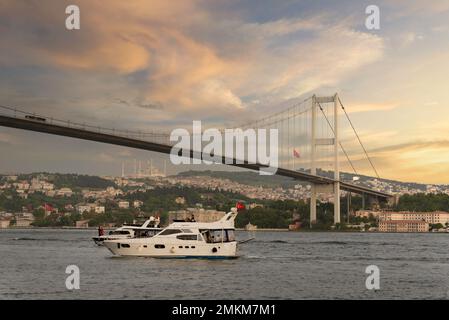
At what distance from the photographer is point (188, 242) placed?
30031mm

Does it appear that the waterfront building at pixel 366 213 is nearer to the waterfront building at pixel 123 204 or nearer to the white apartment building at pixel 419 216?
the white apartment building at pixel 419 216

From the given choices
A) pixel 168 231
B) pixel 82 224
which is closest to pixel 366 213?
pixel 82 224

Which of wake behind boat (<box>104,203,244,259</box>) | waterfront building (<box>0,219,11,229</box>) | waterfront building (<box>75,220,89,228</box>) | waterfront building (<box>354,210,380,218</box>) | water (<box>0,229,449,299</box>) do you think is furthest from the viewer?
waterfront building (<box>0,219,11,229</box>)

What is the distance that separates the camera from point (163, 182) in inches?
6722

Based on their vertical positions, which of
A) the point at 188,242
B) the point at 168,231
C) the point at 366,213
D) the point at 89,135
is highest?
the point at 89,135

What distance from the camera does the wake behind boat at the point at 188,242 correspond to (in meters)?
30.0

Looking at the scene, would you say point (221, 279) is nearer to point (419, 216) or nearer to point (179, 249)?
point (179, 249)

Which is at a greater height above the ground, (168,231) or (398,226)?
(168,231)

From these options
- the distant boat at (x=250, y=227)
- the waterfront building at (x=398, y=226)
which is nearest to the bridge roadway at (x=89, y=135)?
the distant boat at (x=250, y=227)

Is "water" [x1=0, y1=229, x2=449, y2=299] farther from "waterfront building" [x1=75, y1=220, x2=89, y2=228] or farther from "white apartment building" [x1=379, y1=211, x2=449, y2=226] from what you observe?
"waterfront building" [x1=75, y1=220, x2=89, y2=228]

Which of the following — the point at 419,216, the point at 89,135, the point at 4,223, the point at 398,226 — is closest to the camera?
the point at 89,135

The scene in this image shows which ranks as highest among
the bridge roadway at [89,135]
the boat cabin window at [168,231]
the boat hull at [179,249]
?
the bridge roadway at [89,135]

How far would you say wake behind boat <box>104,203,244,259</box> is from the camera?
3002 cm

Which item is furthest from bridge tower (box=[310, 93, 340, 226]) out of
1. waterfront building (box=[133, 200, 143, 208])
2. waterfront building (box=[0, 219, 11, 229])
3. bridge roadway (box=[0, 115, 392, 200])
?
waterfront building (box=[0, 219, 11, 229])
